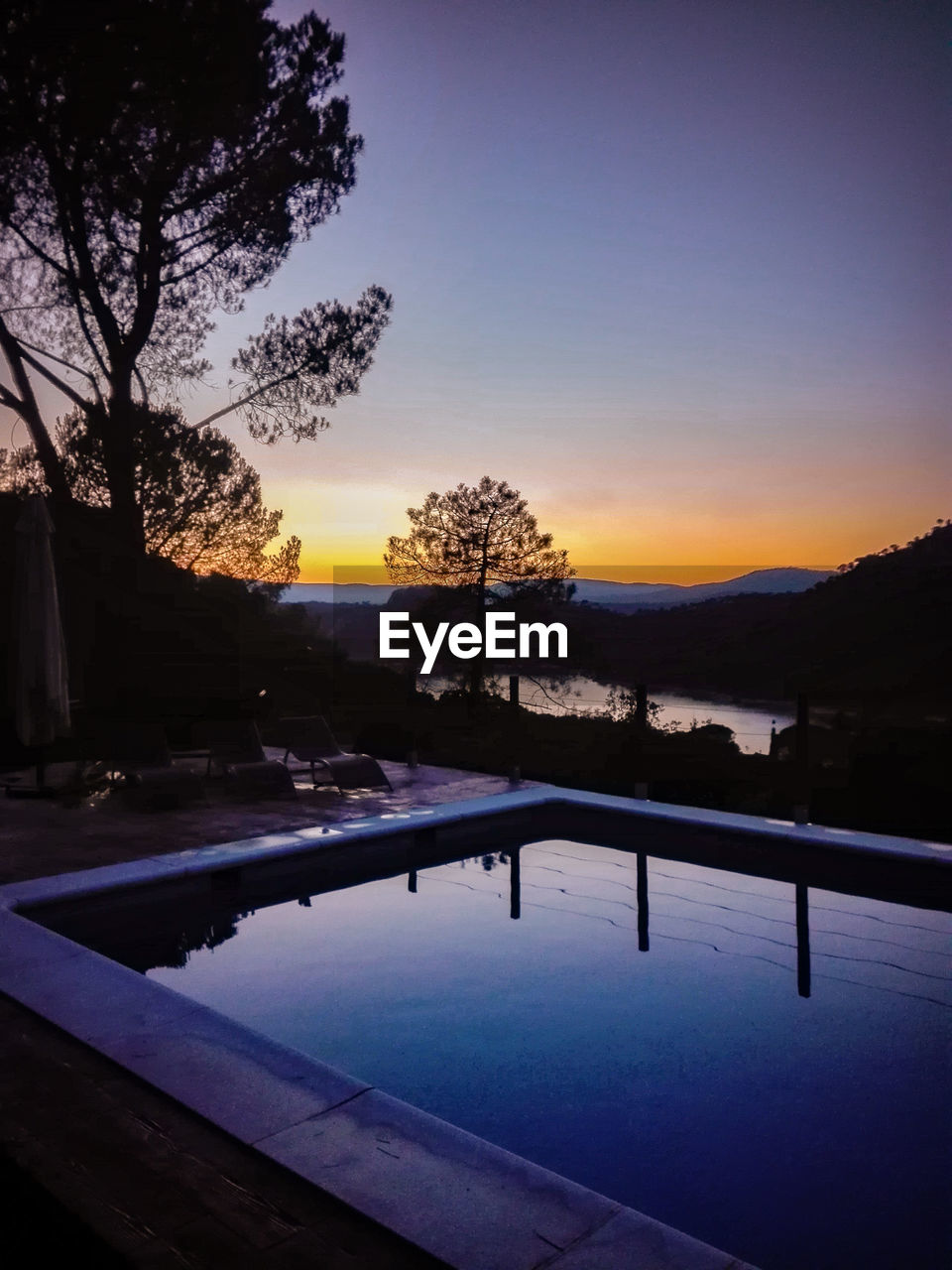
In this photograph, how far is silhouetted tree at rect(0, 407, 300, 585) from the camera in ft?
42.4

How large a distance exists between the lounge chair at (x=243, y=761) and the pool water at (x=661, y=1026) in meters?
2.06

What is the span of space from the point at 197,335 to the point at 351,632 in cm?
624

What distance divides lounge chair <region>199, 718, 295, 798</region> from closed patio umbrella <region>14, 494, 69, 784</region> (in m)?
1.63

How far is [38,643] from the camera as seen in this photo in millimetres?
7430

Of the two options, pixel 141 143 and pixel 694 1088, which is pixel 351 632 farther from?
pixel 694 1088

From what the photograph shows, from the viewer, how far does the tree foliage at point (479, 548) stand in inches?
858

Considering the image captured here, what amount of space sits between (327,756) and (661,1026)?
17.9ft

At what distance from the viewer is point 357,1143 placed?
9.16ft

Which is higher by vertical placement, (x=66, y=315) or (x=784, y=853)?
(x=66, y=315)

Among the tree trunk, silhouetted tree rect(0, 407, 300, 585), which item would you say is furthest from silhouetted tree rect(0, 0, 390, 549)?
silhouetted tree rect(0, 407, 300, 585)

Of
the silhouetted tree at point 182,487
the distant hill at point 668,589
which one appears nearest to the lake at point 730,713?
the silhouetted tree at point 182,487

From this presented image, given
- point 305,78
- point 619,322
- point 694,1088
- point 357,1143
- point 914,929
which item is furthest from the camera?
point 619,322

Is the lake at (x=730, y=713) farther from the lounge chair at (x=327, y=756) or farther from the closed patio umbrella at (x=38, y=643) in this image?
the closed patio umbrella at (x=38, y=643)

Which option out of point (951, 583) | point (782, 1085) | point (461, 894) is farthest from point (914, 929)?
point (951, 583)
